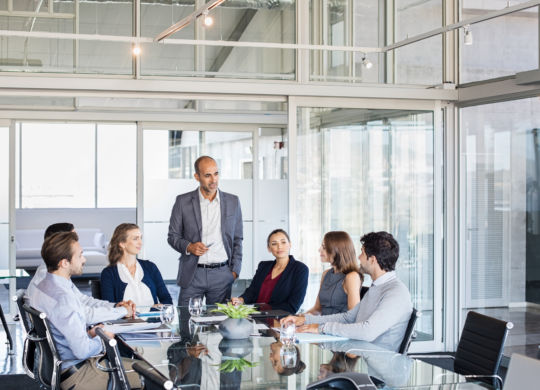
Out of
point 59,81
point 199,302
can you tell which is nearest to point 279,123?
point 59,81

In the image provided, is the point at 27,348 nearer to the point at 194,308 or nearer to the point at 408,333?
the point at 194,308

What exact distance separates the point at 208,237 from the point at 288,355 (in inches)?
98.6

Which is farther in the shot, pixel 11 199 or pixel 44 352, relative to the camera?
pixel 11 199

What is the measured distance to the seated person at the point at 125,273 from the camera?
5453 millimetres

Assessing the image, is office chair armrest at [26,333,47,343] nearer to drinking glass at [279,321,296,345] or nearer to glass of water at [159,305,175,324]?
glass of water at [159,305,175,324]

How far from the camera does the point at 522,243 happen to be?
723 centimetres

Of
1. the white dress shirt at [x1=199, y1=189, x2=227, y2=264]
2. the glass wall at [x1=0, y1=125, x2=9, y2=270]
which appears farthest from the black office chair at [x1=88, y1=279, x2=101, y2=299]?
the glass wall at [x1=0, y1=125, x2=9, y2=270]

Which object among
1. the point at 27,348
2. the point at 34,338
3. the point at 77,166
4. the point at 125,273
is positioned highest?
the point at 77,166

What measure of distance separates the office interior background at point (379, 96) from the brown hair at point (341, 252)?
1.94m

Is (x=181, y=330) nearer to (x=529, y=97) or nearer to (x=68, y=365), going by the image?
(x=68, y=365)

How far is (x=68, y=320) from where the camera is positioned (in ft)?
14.0

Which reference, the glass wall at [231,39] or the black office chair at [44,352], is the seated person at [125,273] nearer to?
the black office chair at [44,352]

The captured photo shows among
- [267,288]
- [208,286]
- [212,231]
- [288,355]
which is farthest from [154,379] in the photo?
[212,231]

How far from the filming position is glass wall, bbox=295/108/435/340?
24.1ft
